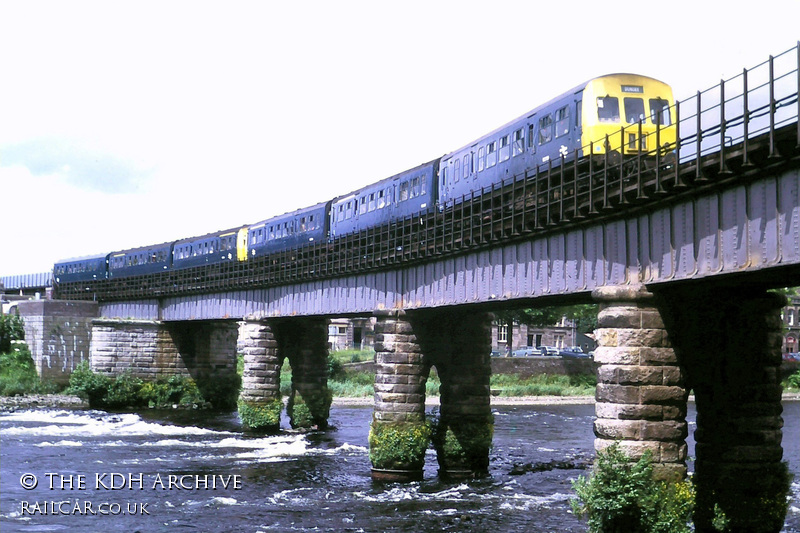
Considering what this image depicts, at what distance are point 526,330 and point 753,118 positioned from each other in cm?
9862

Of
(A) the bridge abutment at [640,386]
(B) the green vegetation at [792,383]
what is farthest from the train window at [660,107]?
(B) the green vegetation at [792,383]

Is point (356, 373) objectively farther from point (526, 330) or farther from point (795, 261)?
point (795, 261)

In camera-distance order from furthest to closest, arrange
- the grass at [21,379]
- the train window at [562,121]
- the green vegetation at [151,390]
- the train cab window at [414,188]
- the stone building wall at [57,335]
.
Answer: the stone building wall at [57,335] < the grass at [21,379] < the green vegetation at [151,390] < the train cab window at [414,188] < the train window at [562,121]

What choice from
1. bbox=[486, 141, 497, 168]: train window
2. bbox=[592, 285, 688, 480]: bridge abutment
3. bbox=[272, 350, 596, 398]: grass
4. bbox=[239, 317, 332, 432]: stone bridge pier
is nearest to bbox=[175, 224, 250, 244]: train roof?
bbox=[239, 317, 332, 432]: stone bridge pier

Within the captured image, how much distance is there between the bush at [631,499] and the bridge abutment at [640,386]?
1.10 ft

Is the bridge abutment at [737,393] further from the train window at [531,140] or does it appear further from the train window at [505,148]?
the train window at [505,148]

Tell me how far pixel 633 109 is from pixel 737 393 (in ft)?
29.1

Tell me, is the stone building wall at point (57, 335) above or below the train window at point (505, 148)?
below

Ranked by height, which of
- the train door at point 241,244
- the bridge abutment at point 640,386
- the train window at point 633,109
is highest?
the train window at point 633,109

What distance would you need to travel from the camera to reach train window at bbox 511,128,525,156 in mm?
27109

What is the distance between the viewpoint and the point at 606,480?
17.2 metres

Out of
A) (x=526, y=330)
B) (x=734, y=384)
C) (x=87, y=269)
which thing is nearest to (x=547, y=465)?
(x=734, y=384)

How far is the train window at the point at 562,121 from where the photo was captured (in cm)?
2467

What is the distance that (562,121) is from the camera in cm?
2489
